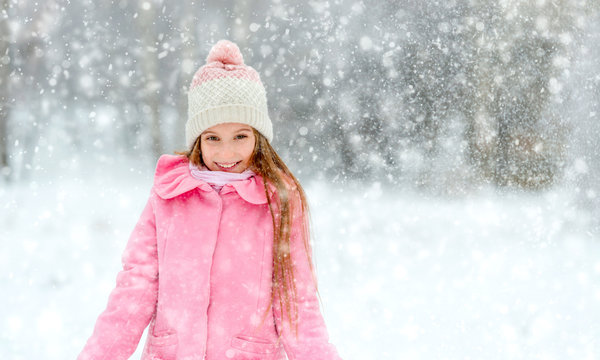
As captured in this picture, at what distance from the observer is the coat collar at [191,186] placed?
1.44m

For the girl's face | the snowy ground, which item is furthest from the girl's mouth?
the snowy ground

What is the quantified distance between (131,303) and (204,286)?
0.22 m

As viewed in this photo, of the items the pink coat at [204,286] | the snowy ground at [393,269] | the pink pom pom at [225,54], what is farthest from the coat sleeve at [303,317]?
the snowy ground at [393,269]

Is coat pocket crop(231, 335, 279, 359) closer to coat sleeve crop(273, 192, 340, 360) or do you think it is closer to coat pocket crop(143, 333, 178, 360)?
coat sleeve crop(273, 192, 340, 360)

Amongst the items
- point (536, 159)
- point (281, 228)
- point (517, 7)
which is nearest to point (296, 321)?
point (281, 228)

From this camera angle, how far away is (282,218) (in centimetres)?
148

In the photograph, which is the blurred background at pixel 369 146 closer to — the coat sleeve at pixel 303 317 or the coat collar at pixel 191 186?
the coat sleeve at pixel 303 317

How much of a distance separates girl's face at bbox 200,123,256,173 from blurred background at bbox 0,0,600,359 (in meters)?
1.95

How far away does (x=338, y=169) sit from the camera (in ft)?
18.7

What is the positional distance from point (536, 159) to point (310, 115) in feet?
8.92

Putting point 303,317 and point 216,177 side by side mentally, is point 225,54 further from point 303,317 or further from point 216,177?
point 303,317

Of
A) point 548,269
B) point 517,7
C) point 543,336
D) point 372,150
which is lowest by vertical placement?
point 543,336

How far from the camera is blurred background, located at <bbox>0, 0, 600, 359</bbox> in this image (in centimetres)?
361

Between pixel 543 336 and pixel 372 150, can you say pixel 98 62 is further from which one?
pixel 543 336
